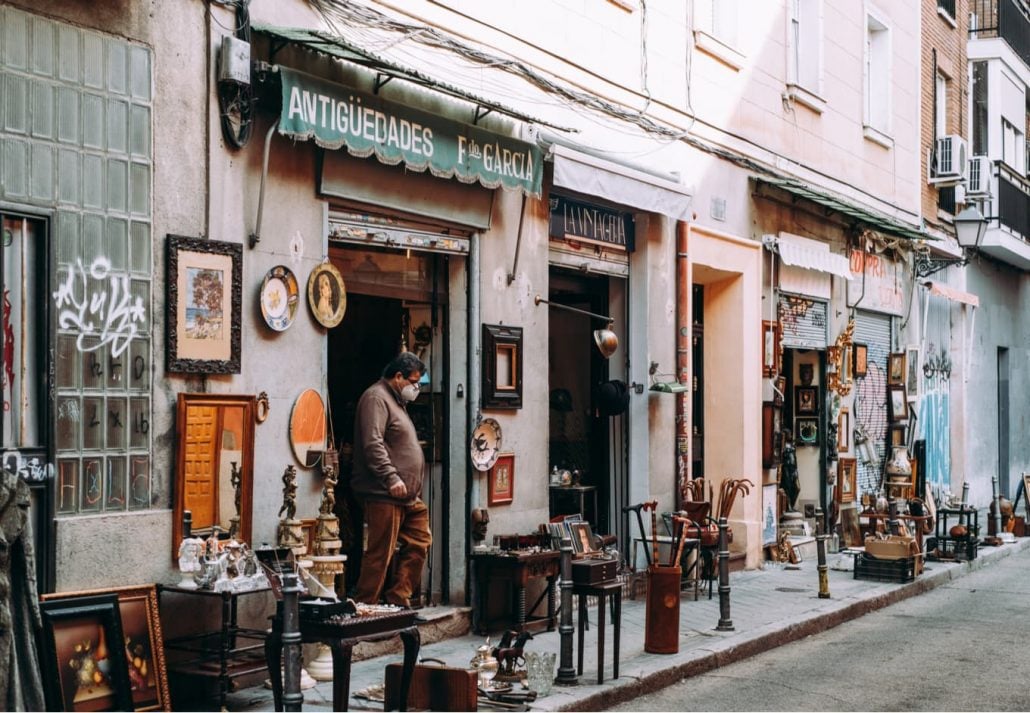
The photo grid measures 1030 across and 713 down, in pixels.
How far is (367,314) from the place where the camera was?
10711 mm

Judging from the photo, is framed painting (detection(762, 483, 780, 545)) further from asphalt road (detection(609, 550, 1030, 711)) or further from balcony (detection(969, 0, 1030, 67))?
balcony (detection(969, 0, 1030, 67))

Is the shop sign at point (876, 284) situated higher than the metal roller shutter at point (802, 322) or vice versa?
the shop sign at point (876, 284)

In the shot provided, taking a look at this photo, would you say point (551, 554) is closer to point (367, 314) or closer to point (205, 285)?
point (367, 314)

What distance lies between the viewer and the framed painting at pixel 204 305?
7684 mm

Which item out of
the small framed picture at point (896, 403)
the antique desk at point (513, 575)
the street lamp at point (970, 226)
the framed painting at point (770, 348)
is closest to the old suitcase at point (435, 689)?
the antique desk at point (513, 575)

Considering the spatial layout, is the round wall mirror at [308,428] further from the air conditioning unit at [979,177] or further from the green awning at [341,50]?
the air conditioning unit at [979,177]

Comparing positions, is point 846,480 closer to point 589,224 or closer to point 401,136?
point 589,224

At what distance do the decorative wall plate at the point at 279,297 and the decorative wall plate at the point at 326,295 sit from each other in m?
0.16

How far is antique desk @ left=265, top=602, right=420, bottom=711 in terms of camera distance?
21.6 feet

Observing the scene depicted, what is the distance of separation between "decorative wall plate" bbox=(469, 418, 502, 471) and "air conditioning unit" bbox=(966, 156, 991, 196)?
1516 cm

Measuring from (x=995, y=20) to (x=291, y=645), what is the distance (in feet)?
74.3

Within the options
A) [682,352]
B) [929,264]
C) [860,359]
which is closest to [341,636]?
[682,352]

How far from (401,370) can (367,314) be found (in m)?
1.53

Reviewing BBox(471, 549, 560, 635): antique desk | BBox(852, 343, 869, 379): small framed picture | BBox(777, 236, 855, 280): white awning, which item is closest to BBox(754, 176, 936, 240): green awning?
BBox(777, 236, 855, 280): white awning
